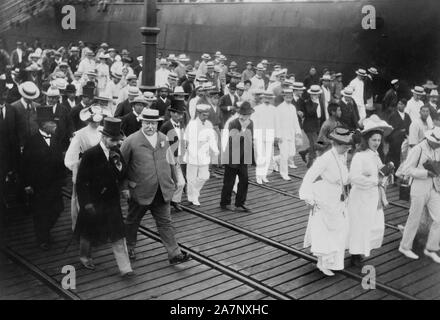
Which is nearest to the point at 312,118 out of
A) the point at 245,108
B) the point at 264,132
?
the point at 264,132

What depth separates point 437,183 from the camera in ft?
24.5

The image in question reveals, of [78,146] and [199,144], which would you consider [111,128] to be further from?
[199,144]

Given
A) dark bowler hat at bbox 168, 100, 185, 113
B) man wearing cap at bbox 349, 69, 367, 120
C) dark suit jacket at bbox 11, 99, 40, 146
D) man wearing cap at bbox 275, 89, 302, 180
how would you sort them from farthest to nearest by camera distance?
man wearing cap at bbox 349, 69, 367, 120, man wearing cap at bbox 275, 89, 302, 180, dark bowler hat at bbox 168, 100, 185, 113, dark suit jacket at bbox 11, 99, 40, 146

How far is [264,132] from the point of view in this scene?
35.3ft

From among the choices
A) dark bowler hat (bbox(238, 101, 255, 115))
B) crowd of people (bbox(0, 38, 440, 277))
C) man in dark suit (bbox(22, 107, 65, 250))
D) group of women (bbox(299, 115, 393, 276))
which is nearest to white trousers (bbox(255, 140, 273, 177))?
crowd of people (bbox(0, 38, 440, 277))

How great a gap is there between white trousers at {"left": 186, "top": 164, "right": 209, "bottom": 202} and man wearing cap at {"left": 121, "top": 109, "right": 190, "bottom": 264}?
221 cm

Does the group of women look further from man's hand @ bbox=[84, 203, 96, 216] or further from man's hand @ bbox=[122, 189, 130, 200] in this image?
man's hand @ bbox=[84, 203, 96, 216]

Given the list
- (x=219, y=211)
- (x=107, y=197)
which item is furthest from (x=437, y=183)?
(x=107, y=197)

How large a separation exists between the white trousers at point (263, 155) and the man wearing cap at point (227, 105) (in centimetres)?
150

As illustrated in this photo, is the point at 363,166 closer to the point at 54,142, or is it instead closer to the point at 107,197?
the point at 107,197

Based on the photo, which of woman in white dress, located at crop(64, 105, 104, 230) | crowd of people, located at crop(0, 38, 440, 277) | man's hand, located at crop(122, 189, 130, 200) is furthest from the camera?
woman in white dress, located at crop(64, 105, 104, 230)

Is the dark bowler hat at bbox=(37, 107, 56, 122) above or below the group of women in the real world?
above

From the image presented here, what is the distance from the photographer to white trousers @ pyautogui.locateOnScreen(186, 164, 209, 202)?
9375 millimetres

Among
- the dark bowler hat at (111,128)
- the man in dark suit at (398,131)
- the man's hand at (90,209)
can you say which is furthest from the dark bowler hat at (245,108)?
the man in dark suit at (398,131)
